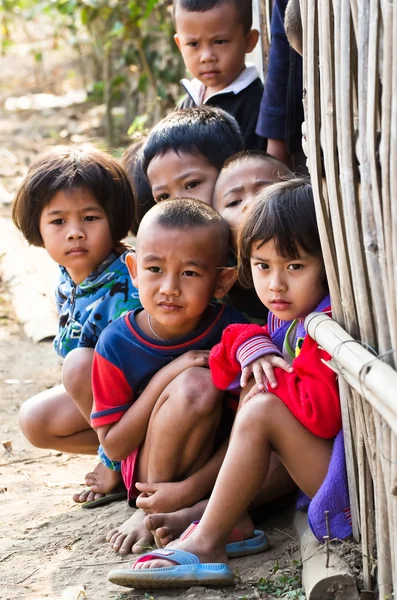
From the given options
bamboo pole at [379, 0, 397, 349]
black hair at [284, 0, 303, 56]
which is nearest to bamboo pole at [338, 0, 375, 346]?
bamboo pole at [379, 0, 397, 349]

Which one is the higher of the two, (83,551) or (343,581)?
(343,581)

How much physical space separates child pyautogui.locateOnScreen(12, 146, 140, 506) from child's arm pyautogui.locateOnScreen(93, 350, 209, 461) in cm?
31

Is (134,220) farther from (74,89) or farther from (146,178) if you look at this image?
(74,89)

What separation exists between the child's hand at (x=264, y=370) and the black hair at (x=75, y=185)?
3.56 ft

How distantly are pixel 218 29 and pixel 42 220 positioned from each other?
4.08 ft

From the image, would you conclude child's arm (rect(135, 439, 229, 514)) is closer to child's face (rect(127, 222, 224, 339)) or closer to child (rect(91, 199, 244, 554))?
child (rect(91, 199, 244, 554))

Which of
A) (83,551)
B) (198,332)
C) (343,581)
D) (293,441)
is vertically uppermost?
(198,332)

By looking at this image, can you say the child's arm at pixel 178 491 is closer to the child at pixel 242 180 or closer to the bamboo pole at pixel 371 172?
the child at pixel 242 180

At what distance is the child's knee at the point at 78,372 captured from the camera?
119 inches

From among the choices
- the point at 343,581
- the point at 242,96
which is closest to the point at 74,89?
the point at 242,96

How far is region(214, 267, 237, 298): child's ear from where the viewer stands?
2.70 meters

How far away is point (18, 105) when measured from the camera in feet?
40.9

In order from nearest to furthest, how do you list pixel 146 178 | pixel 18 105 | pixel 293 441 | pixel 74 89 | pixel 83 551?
pixel 293 441 < pixel 83 551 < pixel 146 178 < pixel 18 105 < pixel 74 89

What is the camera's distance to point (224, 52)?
3.88 m
